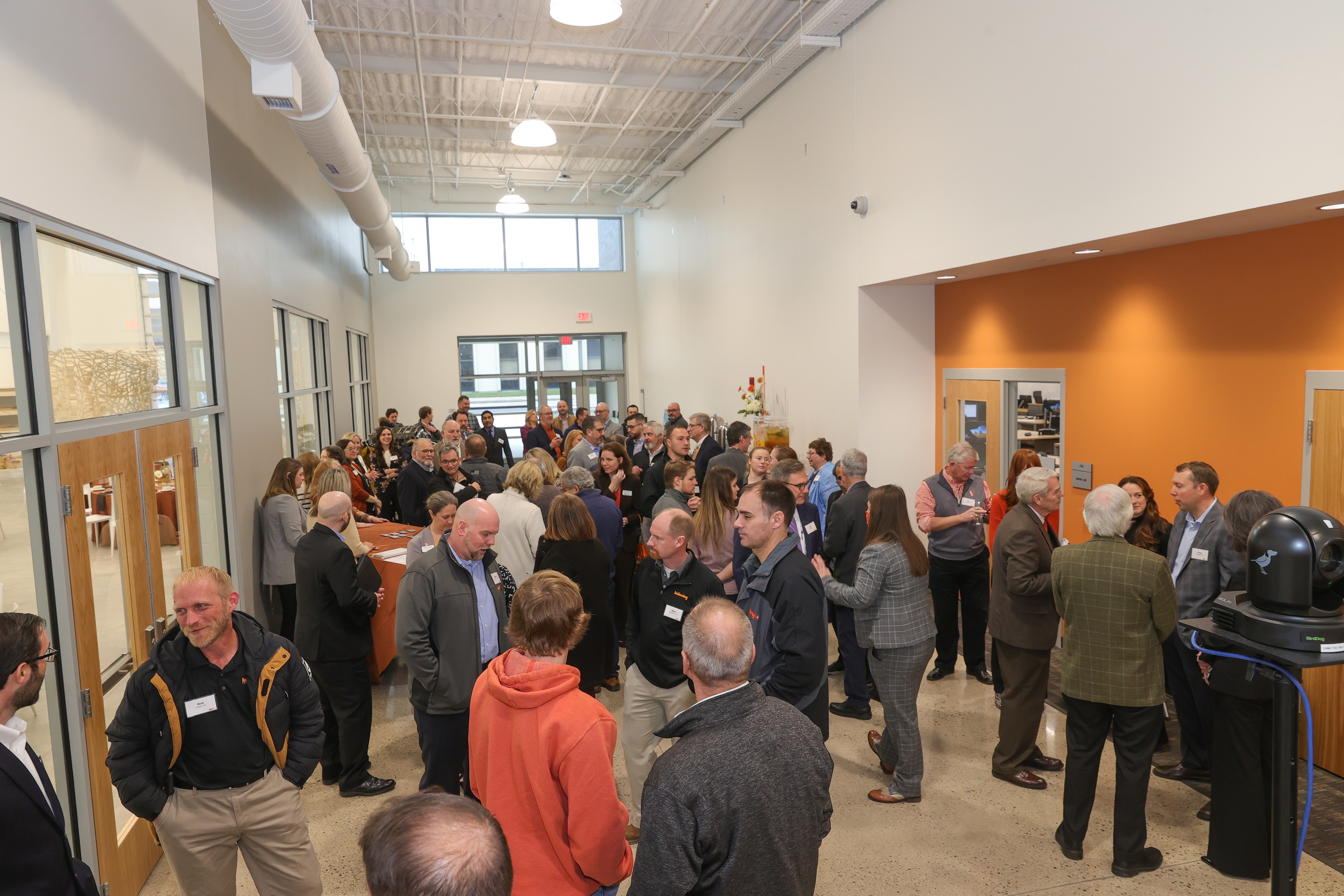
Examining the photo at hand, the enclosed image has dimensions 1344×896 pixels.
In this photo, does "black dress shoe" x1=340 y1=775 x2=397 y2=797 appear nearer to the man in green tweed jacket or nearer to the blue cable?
the man in green tweed jacket

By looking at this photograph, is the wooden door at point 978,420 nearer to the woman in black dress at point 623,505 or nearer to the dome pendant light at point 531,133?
the woman in black dress at point 623,505

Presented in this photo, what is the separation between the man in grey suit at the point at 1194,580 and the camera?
156 inches

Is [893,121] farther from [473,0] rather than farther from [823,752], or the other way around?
[823,752]

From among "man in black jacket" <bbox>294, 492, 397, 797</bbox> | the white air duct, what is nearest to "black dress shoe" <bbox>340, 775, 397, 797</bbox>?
"man in black jacket" <bbox>294, 492, 397, 797</bbox>

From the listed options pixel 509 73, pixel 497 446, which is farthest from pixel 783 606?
pixel 497 446

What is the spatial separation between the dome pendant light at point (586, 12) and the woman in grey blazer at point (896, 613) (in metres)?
3.74

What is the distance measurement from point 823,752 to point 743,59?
910 cm

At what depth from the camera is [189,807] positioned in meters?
2.57

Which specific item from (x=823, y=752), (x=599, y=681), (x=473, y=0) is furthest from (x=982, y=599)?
(x=473, y=0)

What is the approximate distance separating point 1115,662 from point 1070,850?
3.08 ft

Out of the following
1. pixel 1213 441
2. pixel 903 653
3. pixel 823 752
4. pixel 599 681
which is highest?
pixel 1213 441

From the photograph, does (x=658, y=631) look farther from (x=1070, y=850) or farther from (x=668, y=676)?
(x=1070, y=850)

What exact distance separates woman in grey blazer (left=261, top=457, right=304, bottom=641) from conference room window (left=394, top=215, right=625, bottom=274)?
1151cm

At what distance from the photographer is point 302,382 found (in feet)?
28.0
